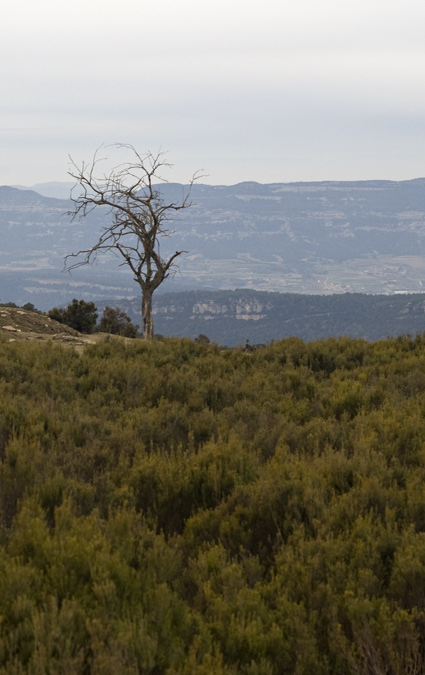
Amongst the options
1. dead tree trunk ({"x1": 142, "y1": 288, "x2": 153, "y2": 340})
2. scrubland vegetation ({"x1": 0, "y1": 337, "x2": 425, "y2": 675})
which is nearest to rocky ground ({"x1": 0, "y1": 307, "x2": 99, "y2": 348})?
dead tree trunk ({"x1": 142, "y1": 288, "x2": 153, "y2": 340})

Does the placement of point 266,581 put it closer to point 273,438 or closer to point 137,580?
point 137,580

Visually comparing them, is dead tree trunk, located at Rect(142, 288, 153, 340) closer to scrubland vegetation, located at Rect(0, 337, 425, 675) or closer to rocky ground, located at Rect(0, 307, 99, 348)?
rocky ground, located at Rect(0, 307, 99, 348)

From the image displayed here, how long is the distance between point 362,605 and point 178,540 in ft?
5.03

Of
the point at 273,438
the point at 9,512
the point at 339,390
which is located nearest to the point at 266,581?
the point at 9,512

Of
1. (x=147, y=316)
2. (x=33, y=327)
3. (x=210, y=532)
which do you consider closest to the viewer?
(x=210, y=532)

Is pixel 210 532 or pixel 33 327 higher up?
pixel 33 327

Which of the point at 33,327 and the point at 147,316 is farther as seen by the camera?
the point at 147,316

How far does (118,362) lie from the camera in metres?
11.8

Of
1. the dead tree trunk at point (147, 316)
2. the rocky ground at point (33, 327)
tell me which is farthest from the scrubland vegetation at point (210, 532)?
the dead tree trunk at point (147, 316)

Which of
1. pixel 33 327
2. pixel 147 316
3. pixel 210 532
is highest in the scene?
pixel 147 316

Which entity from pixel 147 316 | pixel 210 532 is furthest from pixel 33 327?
pixel 210 532

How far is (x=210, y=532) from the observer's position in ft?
17.9

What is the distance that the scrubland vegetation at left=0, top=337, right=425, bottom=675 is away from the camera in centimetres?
381

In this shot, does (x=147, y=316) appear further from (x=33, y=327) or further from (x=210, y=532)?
(x=210, y=532)
